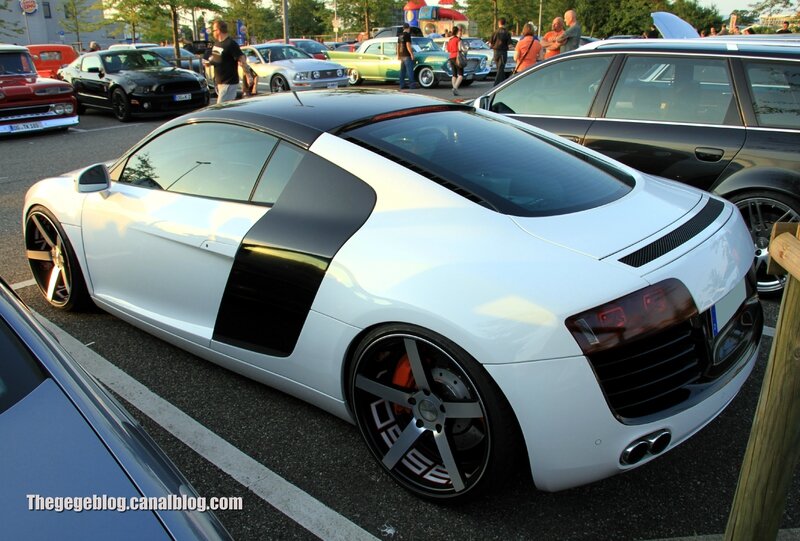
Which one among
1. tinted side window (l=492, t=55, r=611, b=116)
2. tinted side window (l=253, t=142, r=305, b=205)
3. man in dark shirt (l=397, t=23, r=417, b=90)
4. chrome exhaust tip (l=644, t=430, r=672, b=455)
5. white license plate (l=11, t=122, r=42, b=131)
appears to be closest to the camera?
chrome exhaust tip (l=644, t=430, r=672, b=455)

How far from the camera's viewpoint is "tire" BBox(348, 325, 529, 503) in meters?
2.23

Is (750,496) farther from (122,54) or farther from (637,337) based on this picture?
(122,54)

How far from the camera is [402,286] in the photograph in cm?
236

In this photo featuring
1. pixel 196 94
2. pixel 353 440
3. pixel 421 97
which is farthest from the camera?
pixel 196 94

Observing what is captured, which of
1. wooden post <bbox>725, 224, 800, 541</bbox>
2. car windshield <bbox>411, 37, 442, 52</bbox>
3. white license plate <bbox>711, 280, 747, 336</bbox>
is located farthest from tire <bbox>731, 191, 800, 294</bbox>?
car windshield <bbox>411, 37, 442, 52</bbox>

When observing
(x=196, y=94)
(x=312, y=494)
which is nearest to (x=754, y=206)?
(x=312, y=494)

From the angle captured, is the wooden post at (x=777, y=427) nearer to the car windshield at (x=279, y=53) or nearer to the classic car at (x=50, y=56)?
the car windshield at (x=279, y=53)

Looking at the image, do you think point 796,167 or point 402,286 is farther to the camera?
point 796,167

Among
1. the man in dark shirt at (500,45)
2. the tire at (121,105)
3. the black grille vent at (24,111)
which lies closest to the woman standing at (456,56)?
the man in dark shirt at (500,45)

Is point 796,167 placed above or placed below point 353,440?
above

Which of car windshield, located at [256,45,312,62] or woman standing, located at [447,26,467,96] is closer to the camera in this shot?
woman standing, located at [447,26,467,96]

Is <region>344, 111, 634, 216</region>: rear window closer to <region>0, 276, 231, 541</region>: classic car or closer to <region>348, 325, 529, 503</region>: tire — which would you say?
<region>348, 325, 529, 503</region>: tire

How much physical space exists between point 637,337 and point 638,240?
17.0 inches

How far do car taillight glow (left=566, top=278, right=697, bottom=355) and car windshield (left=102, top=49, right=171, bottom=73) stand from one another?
14.8 metres
